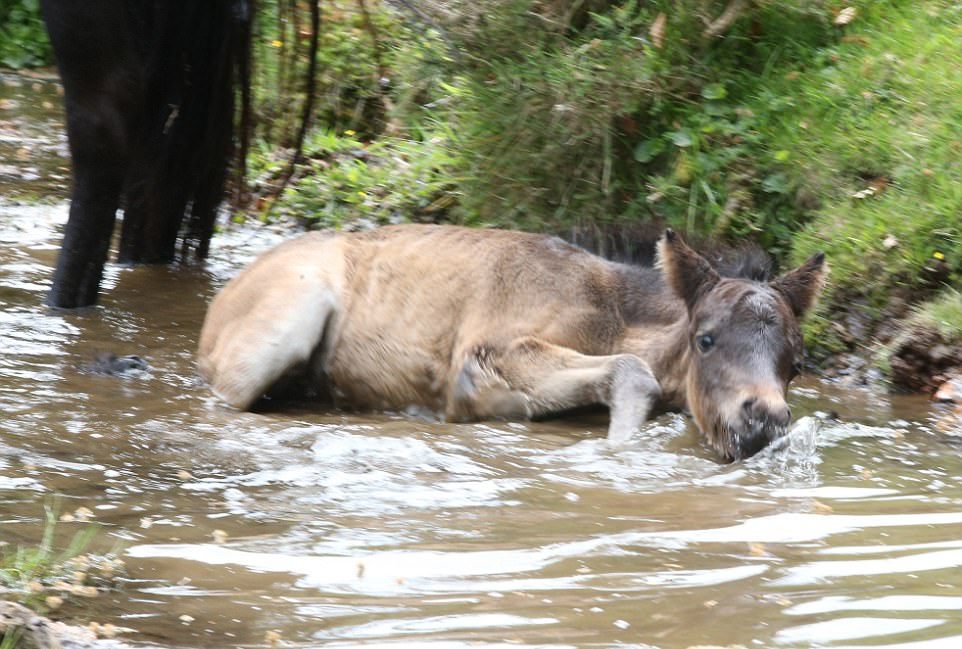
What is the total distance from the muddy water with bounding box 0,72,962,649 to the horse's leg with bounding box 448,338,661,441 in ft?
0.45

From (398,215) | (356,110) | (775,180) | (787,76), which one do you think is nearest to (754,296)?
(775,180)

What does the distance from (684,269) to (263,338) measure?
216cm

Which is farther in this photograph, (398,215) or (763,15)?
(398,215)

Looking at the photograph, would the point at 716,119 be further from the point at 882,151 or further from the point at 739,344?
the point at 739,344

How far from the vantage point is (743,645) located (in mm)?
3045

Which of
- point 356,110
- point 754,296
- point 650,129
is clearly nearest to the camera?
point 754,296

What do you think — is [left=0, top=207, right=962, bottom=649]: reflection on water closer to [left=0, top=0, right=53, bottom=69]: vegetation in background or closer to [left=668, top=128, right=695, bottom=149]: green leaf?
[left=668, top=128, right=695, bottom=149]: green leaf

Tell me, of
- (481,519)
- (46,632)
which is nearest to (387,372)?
(481,519)

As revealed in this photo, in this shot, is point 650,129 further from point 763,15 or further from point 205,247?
point 205,247

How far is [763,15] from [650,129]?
1167 millimetres

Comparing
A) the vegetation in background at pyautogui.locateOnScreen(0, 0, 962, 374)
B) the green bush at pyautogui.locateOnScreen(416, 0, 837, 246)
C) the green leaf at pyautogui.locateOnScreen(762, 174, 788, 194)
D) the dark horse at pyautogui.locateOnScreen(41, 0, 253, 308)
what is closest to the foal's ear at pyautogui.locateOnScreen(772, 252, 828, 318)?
the vegetation in background at pyautogui.locateOnScreen(0, 0, 962, 374)

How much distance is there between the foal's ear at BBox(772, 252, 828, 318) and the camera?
5.68 metres

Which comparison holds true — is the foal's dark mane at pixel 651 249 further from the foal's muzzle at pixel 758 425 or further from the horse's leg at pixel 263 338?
the horse's leg at pixel 263 338

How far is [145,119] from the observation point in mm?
7531
